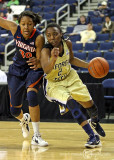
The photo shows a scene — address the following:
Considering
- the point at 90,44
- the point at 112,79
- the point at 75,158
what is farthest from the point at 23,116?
the point at 90,44

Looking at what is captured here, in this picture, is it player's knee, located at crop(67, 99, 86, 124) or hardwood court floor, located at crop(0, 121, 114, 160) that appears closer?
hardwood court floor, located at crop(0, 121, 114, 160)

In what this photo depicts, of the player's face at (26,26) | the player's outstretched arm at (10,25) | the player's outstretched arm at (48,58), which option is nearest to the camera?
the player's outstretched arm at (48,58)

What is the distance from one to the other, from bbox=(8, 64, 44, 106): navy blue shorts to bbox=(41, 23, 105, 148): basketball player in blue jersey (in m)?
0.10

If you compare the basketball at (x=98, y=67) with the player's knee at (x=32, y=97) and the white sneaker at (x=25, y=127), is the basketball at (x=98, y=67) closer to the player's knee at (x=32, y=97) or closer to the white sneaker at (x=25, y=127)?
the player's knee at (x=32, y=97)

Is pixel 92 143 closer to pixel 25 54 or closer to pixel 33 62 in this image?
pixel 33 62

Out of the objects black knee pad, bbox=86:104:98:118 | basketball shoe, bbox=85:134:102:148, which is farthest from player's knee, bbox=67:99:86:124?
black knee pad, bbox=86:104:98:118

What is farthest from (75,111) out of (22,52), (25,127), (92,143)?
(25,127)

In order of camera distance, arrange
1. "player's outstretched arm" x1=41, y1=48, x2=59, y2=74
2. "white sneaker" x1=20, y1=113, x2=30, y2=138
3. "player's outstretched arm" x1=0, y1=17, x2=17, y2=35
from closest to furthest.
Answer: "player's outstretched arm" x1=41, y1=48, x2=59, y2=74 < "player's outstretched arm" x1=0, y1=17, x2=17, y2=35 < "white sneaker" x1=20, y1=113, x2=30, y2=138

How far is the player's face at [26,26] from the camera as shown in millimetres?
4469

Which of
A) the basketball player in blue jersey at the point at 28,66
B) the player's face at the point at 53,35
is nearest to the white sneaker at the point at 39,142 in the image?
the basketball player in blue jersey at the point at 28,66

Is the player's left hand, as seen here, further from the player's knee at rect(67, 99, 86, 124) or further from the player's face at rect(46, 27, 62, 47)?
the player's knee at rect(67, 99, 86, 124)

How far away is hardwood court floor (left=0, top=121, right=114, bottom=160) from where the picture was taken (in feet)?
12.4

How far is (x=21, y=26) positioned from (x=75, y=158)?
169 cm

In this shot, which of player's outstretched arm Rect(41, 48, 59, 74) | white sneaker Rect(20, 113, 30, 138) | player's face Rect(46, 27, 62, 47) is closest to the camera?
player's outstretched arm Rect(41, 48, 59, 74)
